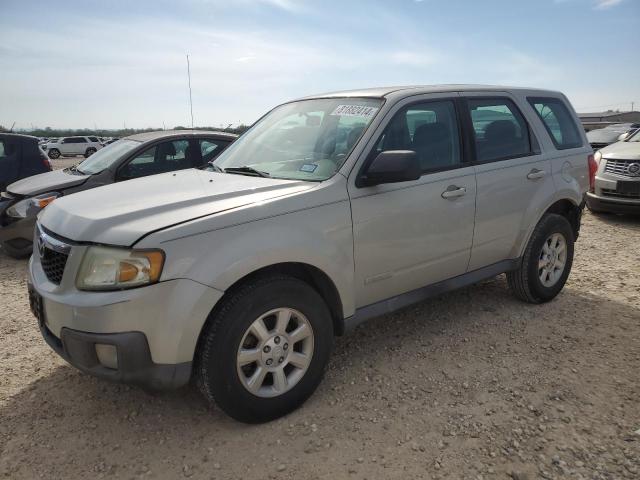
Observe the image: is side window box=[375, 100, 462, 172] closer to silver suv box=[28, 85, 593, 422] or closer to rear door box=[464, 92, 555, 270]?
silver suv box=[28, 85, 593, 422]

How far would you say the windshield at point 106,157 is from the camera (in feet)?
20.6

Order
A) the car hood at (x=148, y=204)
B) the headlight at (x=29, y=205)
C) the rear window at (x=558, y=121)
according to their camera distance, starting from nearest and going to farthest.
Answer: the car hood at (x=148, y=204), the rear window at (x=558, y=121), the headlight at (x=29, y=205)

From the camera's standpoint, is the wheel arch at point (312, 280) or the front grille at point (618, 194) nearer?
the wheel arch at point (312, 280)

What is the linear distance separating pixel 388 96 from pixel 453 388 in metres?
1.93

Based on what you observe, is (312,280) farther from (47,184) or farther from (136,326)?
(47,184)

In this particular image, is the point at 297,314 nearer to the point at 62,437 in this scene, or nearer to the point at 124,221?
the point at 124,221

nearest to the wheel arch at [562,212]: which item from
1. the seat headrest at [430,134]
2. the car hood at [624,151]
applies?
the seat headrest at [430,134]

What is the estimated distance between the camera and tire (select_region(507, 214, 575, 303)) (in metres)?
4.12

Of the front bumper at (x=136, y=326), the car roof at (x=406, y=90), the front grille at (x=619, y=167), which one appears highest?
the car roof at (x=406, y=90)

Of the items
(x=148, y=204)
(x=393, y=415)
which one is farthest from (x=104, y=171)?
(x=393, y=415)

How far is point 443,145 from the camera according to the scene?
3.46 meters

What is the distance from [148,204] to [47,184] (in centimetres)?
436

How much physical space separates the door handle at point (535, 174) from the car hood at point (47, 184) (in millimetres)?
5056

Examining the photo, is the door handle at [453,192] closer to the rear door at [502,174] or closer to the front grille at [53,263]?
the rear door at [502,174]
